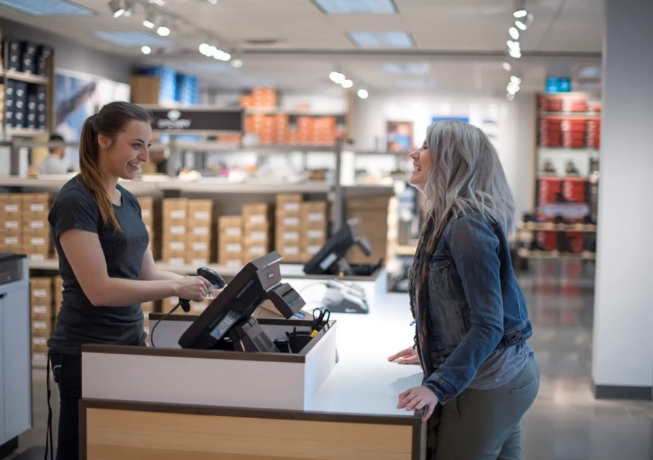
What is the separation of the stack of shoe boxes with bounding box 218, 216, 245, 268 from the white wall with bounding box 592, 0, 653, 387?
2684mm

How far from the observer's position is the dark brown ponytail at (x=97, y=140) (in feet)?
7.58

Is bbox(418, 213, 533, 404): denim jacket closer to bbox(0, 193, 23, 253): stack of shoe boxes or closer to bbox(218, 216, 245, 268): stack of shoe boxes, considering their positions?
bbox(218, 216, 245, 268): stack of shoe boxes

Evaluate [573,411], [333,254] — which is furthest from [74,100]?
[573,411]

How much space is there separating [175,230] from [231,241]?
0.45 metres

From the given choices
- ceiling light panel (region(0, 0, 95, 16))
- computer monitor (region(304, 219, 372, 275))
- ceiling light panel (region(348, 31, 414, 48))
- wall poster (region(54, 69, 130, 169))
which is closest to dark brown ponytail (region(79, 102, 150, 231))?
computer monitor (region(304, 219, 372, 275))

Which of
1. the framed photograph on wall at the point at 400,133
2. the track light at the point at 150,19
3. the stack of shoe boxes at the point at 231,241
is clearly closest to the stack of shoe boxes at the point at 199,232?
the stack of shoe boxes at the point at 231,241

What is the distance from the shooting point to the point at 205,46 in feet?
28.7

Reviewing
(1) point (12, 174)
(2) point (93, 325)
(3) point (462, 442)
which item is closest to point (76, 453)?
(2) point (93, 325)

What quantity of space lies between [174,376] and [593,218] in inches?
513

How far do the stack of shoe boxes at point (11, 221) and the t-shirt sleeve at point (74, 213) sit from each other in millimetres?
4253

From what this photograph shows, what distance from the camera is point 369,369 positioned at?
2.64 metres

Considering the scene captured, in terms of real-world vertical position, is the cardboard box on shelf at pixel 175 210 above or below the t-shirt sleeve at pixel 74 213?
below

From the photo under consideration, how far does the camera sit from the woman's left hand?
1.98m

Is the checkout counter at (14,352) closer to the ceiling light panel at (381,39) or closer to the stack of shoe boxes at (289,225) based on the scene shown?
the stack of shoe boxes at (289,225)
